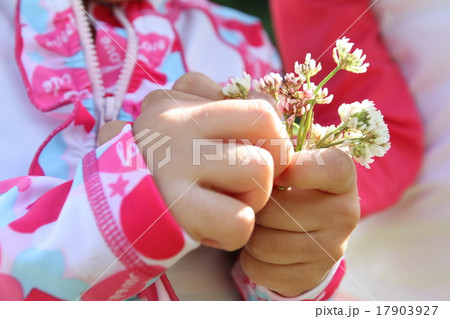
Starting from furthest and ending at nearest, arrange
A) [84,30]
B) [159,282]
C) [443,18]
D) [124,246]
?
[443,18]
[84,30]
[159,282]
[124,246]

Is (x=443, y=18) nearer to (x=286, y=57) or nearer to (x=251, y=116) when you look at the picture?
(x=286, y=57)

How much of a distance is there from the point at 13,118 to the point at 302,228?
1.08 feet

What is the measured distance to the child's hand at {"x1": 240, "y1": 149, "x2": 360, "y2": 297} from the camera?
438mm

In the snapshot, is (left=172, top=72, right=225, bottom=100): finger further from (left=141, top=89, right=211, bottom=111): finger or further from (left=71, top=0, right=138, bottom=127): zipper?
(left=71, top=0, right=138, bottom=127): zipper

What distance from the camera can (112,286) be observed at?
1.30 feet

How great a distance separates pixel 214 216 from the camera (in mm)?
352

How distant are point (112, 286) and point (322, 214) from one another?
0.18m

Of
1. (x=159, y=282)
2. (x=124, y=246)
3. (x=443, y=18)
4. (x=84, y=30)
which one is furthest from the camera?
(x=443, y=18)

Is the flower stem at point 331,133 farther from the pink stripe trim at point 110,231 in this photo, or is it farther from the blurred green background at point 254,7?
the blurred green background at point 254,7

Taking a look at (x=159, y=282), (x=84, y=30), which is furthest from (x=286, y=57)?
(x=159, y=282)

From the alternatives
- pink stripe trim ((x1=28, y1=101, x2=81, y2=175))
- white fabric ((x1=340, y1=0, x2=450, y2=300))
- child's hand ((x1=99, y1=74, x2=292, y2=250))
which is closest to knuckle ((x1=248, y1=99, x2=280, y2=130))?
child's hand ((x1=99, y1=74, x2=292, y2=250))

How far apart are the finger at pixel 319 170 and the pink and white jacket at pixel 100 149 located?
0.33 ft

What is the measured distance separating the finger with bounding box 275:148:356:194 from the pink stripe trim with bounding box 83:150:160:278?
0.13 meters

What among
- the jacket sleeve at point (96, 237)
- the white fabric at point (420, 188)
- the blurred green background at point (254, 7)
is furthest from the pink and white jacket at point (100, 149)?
the blurred green background at point (254, 7)
